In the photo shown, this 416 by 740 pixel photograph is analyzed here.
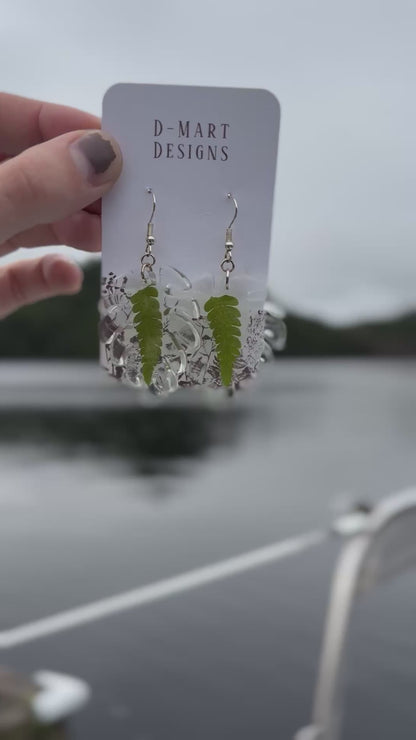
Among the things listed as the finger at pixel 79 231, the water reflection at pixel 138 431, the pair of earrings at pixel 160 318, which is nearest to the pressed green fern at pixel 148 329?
the pair of earrings at pixel 160 318

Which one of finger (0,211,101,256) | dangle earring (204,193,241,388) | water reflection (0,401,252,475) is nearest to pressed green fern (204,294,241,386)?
dangle earring (204,193,241,388)

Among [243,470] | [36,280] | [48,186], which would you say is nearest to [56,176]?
[48,186]

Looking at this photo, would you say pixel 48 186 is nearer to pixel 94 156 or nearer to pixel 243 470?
pixel 94 156

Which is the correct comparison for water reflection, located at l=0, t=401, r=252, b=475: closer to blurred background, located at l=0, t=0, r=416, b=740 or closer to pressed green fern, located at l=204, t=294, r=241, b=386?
blurred background, located at l=0, t=0, r=416, b=740

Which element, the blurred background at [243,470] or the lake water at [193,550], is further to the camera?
the lake water at [193,550]

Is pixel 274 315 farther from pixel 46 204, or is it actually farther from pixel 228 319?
pixel 46 204

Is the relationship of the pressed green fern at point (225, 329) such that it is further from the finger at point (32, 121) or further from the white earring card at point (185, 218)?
the finger at point (32, 121)

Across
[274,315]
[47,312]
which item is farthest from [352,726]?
[274,315]
